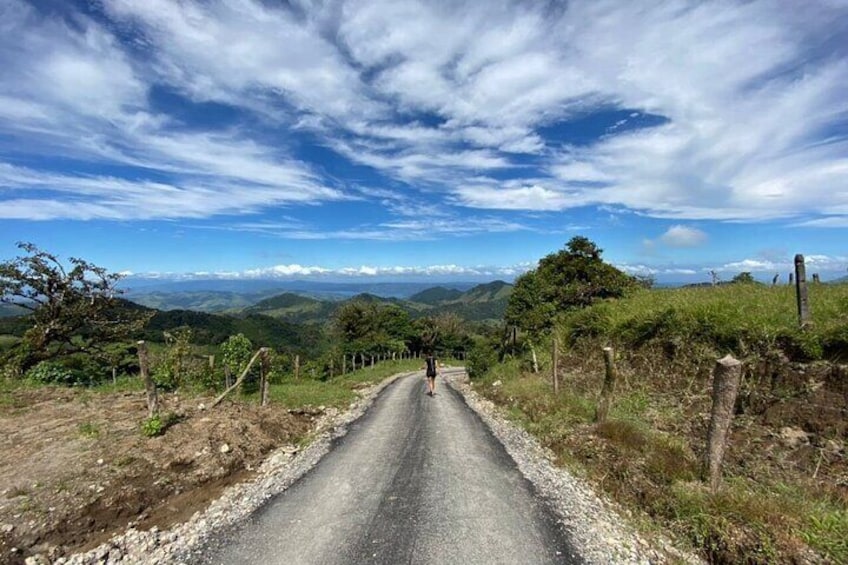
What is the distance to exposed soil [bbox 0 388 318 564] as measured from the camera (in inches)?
299

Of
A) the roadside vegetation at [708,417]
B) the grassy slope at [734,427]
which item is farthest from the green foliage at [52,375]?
the grassy slope at [734,427]

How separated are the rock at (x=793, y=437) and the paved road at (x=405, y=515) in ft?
20.9

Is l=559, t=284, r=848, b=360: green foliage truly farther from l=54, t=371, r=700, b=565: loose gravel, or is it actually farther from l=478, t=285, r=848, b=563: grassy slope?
l=54, t=371, r=700, b=565: loose gravel

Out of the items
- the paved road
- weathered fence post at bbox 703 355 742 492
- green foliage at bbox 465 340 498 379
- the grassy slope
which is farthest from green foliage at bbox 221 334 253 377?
weathered fence post at bbox 703 355 742 492

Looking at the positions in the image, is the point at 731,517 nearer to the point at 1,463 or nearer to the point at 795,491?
the point at 795,491

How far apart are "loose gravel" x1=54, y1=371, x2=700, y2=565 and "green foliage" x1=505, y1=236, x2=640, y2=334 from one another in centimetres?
2463

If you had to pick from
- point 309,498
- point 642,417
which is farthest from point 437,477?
point 642,417

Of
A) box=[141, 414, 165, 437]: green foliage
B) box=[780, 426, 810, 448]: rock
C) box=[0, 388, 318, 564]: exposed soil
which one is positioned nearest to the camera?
box=[0, 388, 318, 564]: exposed soil

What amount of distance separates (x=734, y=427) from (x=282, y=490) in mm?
11670

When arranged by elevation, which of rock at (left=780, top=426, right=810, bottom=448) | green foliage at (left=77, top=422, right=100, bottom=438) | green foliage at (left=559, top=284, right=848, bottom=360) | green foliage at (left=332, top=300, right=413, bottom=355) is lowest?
green foliage at (left=332, top=300, right=413, bottom=355)

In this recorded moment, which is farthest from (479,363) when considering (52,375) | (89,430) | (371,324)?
(371,324)

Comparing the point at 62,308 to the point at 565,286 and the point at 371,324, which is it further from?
the point at 371,324

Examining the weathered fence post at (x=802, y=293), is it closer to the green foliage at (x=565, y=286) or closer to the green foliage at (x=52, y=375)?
the green foliage at (x=565, y=286)

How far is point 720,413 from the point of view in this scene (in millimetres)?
8453
